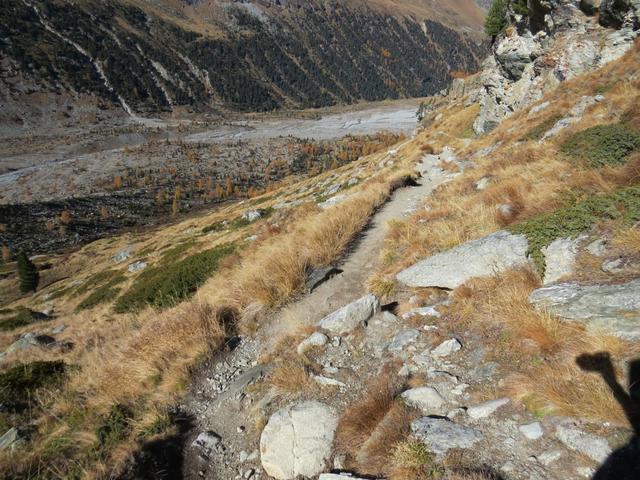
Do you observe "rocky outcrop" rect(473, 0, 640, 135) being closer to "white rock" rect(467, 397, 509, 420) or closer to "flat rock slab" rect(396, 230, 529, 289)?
"flat rock slab" rect(396, 230, 529, 289)

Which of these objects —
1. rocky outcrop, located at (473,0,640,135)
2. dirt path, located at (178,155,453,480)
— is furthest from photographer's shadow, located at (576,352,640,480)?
rocky outcrop, located at (473,0,640,135)

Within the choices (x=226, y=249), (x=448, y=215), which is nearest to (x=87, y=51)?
(x=226, y=249)

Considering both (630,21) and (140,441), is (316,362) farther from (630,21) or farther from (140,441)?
(630,21)

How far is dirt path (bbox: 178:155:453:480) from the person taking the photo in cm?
467

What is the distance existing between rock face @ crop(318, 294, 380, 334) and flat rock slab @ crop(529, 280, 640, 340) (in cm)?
245

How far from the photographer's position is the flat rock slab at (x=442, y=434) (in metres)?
3.67

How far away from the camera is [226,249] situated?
20750 millimetres

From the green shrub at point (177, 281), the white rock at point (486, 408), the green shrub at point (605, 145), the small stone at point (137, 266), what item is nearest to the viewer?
the white rock at point (486, 408)

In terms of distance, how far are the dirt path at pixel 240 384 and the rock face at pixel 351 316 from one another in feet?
2.44

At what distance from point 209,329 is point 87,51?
245 metres

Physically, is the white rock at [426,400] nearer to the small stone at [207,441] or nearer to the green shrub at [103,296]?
the small stone at [207,441]

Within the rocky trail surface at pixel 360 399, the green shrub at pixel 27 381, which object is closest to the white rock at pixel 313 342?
the rocky trail surface at pixel 360 399

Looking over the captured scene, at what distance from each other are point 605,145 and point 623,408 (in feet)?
28.8

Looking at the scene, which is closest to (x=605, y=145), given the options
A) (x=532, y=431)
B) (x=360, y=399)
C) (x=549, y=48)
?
(x=532, y=431)
